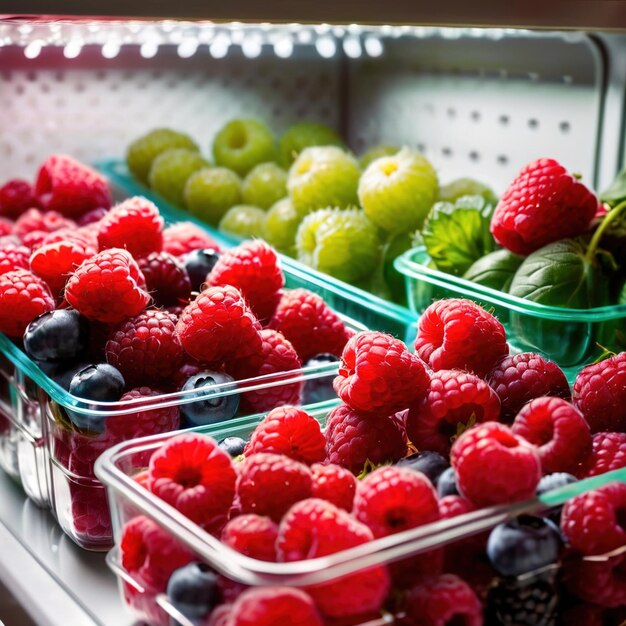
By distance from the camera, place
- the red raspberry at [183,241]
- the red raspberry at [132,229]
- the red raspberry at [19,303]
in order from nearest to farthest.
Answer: the red raspberry at [19,303], the red raspberry at [132,229], the red raspberry at [183,241]

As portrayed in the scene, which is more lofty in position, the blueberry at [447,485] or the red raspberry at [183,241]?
the red raspberry at [183,241]

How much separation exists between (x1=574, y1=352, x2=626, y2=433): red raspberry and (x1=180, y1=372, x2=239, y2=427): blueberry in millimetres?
332

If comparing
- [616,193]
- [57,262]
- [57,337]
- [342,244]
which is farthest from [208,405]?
[616,193]

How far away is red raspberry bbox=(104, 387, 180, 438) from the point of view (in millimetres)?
903

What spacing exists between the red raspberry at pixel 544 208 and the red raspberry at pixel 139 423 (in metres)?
0.49

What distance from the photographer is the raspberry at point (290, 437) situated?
79 centimetres

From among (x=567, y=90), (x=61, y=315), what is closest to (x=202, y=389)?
(x=61, y=315)

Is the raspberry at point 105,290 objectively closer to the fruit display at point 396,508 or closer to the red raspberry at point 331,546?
the fruit display at point 396,508

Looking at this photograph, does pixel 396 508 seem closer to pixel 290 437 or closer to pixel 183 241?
pixel 290 437

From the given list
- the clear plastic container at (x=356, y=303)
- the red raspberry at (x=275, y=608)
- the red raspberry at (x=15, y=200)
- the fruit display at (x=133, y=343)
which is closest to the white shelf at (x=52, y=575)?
the fruit display at (x=133, y=343)

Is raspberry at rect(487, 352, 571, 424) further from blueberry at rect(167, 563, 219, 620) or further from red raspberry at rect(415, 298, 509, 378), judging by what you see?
blueberry at rect(167, 563, 219, 620)

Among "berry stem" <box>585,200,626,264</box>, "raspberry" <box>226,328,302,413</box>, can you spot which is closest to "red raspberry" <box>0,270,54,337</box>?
"raspberry" <box>226,328,302,413</box>

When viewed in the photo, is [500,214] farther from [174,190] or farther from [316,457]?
[174,190]

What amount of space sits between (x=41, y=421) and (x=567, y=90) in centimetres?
100
